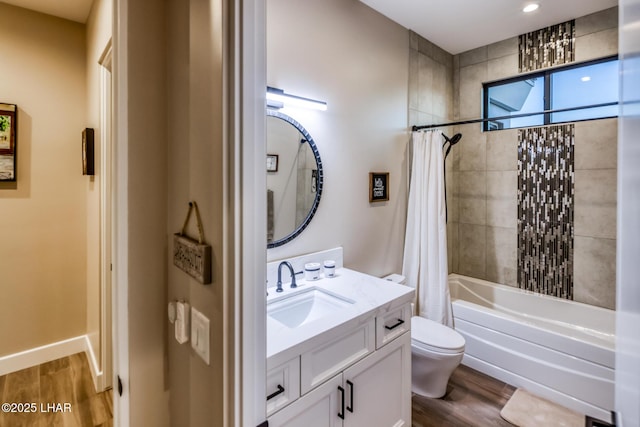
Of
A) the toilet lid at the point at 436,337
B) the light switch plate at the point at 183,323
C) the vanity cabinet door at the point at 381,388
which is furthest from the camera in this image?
the toilet lid at the point at 436,337

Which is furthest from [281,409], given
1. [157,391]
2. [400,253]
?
[400,253]

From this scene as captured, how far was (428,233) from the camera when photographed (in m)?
2.61

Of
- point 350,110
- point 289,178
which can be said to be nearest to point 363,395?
point 289,178

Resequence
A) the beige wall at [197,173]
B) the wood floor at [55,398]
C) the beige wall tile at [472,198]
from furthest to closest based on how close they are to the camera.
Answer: the beige wall tile at [472,198]
the wood floor at [55,398]
the beige wall at [197,173]

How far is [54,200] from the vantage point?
8.07ft

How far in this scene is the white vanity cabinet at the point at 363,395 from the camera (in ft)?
3.90

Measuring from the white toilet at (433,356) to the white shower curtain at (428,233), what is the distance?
38cm

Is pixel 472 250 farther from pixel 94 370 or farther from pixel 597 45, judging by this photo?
pixel 94 370

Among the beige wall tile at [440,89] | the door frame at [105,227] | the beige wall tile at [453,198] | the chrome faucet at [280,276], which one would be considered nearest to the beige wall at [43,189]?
the door frame at [105,227]

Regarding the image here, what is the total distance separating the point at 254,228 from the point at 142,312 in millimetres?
551

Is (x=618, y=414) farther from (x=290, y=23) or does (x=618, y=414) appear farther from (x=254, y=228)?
(x=290, y=23)

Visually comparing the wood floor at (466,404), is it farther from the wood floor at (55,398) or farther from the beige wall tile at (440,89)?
the beige wall tile at (440,89)

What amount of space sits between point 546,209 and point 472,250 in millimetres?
772

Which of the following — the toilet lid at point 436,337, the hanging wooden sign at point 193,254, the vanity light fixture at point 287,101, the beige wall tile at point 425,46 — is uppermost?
the beige wall tile at point 425,46
